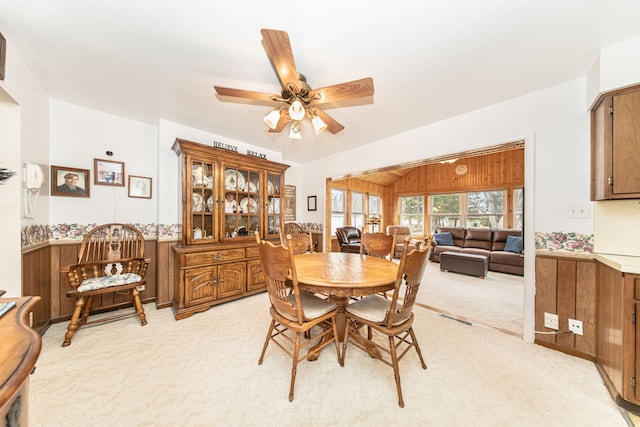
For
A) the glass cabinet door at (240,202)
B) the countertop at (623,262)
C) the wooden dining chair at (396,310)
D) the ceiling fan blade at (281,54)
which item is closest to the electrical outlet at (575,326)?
the countertop at (623,262)

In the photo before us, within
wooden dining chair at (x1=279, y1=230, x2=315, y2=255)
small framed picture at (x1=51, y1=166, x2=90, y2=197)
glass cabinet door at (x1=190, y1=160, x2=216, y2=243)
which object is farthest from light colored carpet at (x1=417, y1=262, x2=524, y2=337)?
small framed picture at (x1=51, y1=166, x2=90, y2=197)

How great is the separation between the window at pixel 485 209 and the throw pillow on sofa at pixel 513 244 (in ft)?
3.58

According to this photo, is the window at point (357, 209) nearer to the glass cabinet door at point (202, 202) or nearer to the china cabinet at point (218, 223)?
the china cabinet at point (218, 223)

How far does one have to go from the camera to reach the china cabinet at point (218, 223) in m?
2.57

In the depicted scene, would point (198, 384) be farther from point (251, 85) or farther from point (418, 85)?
point (418, 85)

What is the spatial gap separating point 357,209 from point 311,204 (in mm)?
3016

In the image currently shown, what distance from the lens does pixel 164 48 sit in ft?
5.22

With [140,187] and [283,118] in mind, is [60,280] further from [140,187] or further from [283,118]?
[283,118]

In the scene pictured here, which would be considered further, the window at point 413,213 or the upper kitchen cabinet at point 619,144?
the window at point 413,213

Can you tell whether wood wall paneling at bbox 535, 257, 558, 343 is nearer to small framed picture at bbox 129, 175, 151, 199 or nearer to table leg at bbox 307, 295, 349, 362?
table leg at bbox 307, 295, 349, 362

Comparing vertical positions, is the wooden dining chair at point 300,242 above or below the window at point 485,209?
below

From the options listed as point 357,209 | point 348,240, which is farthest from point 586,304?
point 357,209

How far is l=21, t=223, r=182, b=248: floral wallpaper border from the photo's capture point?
195cm

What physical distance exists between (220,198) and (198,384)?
6.62 ft
